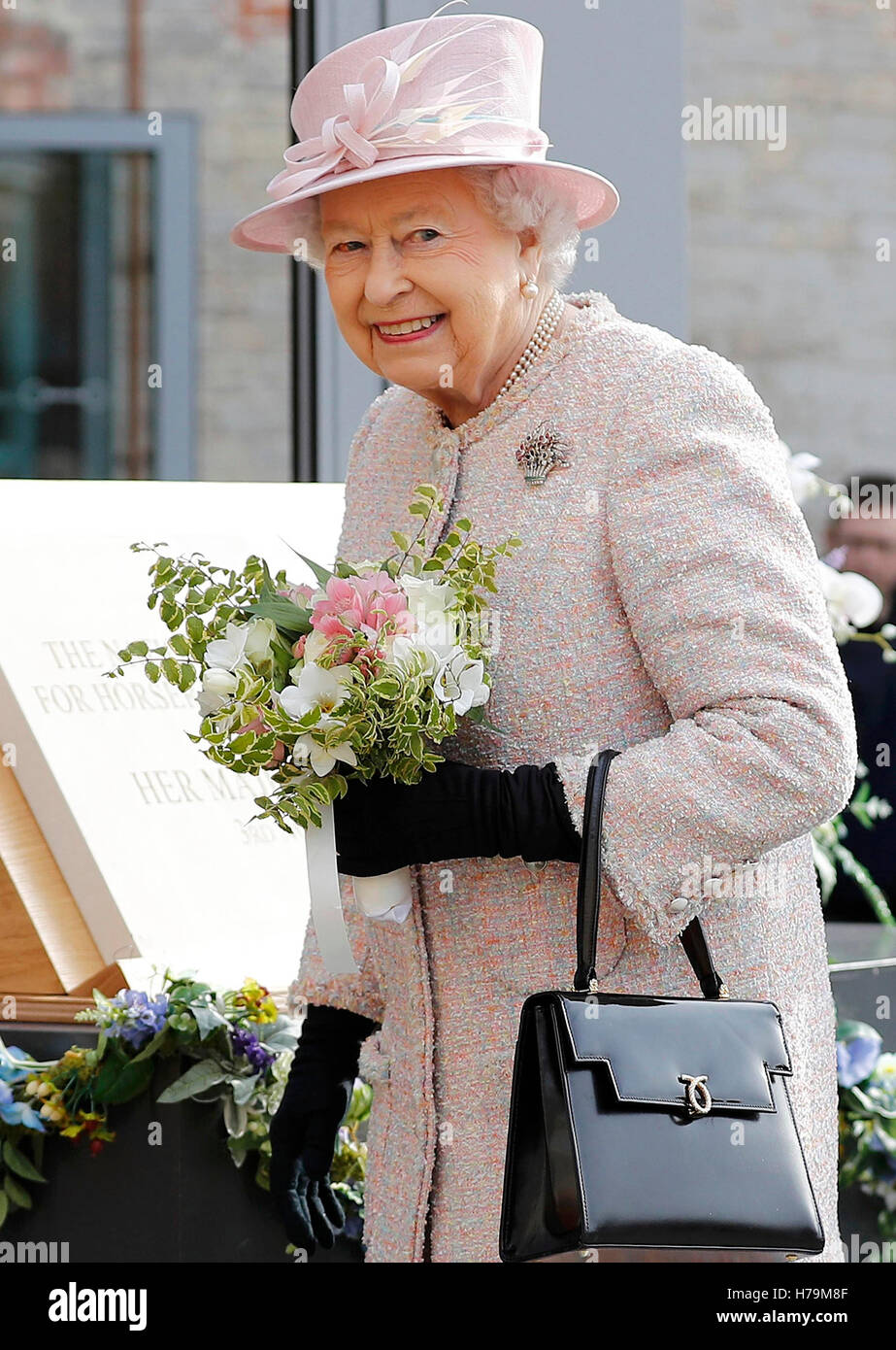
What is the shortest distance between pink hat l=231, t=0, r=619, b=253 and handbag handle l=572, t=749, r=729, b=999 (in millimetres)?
627

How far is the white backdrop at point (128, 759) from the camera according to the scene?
261 centimetres

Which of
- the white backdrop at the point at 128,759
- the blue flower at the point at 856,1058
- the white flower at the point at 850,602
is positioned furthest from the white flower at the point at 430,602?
the white flower at the point at 850,602

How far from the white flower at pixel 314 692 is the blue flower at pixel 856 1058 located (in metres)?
1.50

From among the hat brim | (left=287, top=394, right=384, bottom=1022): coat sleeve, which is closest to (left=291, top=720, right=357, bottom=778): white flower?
(left=287, top=394, right=384, bottom=1022): coat sleeve

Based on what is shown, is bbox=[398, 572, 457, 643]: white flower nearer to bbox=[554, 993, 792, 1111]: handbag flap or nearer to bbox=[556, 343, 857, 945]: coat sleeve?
bbox=[556, 343, 857, 945]: coat sleeve

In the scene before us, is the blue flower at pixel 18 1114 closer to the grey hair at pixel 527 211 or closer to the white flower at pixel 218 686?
the white flower at pixel 218 686

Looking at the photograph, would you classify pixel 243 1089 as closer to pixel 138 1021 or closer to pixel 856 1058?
pixel 138 1021

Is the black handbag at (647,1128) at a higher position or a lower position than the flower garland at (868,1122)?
higher

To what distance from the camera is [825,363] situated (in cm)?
766

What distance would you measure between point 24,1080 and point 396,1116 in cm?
71

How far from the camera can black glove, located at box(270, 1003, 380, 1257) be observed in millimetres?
2059

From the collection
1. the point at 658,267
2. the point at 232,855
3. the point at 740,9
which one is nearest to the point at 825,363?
the point at 740,9
